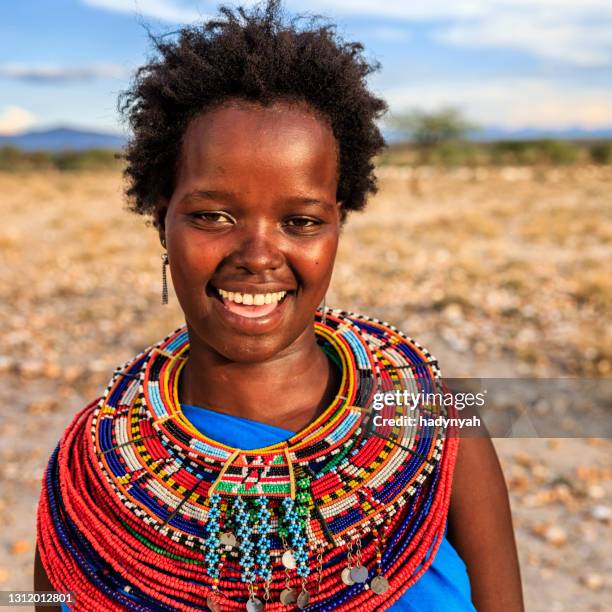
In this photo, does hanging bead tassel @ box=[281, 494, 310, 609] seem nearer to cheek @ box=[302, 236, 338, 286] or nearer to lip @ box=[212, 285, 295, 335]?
lip @ box=[212, 285, 295, 335]

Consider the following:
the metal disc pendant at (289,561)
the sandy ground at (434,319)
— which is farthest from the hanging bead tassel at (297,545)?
the sandy ground at (434,319)

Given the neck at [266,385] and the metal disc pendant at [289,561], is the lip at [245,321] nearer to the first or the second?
the neck at [266,385]

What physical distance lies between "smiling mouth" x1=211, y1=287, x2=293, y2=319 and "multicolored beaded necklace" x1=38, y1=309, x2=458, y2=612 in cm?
33

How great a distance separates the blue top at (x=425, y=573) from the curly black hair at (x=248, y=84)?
0.60m

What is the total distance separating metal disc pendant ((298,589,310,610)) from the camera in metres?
1.52

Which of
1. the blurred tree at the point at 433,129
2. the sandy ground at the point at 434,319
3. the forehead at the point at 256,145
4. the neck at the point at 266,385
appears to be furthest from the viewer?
the blurred tree at the point at 433,129

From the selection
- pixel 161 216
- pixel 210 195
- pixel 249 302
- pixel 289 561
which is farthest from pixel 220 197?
pixel 289 561

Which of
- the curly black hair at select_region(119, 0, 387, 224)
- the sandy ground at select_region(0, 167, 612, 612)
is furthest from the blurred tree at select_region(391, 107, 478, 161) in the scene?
the curly black hair at select_region(119, 0, 387, 224)

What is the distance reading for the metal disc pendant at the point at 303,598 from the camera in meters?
1.52

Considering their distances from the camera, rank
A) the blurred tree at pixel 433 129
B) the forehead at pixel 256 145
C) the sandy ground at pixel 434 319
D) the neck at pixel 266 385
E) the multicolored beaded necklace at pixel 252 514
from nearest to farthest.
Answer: the forehead at pixel 256 145, the multicolored beaded necklace at pixel 252 514, the neck at pixel 266 385, the sandy ground at pixel 434 319, the blurred tree at pixel 433 129

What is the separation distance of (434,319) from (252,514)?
18.8 feet

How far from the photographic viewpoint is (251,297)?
4.99 feet

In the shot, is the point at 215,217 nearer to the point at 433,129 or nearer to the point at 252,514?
the point at 252,514

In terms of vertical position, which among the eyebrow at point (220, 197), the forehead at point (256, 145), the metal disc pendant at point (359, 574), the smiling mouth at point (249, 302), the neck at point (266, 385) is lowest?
the metal disc pendant at point (359, 574)
